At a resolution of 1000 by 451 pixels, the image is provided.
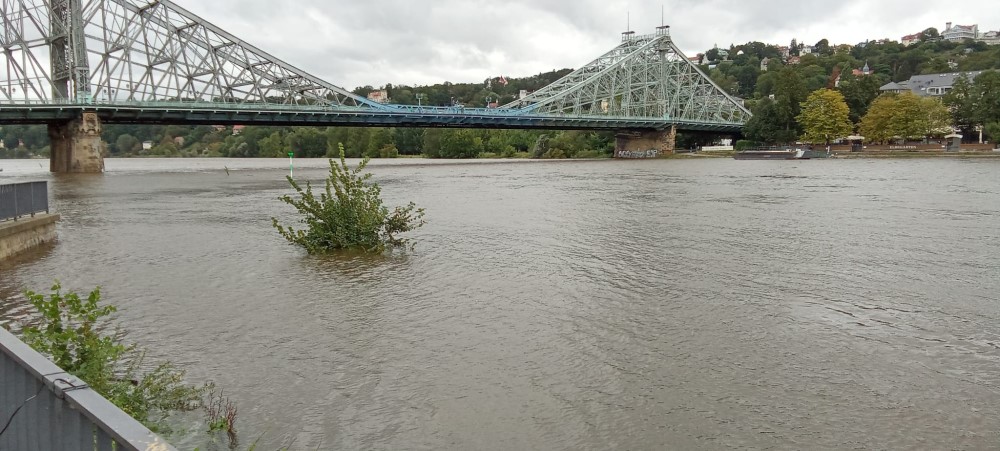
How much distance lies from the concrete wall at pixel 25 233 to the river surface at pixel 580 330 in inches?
16.3

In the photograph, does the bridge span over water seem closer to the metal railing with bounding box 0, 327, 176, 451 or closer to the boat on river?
the boat on river

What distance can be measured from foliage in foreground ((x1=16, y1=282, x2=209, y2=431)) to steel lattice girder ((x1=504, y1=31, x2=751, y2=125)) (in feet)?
313

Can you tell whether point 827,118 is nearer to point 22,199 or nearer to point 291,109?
point 291,109

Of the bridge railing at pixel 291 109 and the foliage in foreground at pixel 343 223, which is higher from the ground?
the bridge railing at pixel 291 109

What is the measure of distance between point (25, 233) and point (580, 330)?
44.8ft

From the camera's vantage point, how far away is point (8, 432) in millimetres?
3438

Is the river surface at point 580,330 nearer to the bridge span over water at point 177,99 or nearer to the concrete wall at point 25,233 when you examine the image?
the concrete wall at point 25,233

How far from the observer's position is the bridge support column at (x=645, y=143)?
101m

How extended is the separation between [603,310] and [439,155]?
11246 centimetres

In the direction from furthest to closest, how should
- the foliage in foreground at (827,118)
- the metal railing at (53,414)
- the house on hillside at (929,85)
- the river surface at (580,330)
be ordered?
the house on hillside at (929,85) → the foliage in foreground at (827,118) → the river surface at (580,330) → the metal railing at (53,414)

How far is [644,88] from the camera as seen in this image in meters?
108

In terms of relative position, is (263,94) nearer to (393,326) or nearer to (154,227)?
(154,227)

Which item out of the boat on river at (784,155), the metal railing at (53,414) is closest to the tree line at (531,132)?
the boat on river at (784,155)

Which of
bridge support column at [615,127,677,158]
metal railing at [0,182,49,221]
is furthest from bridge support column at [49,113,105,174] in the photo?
bridge support column at [615,127,677,158]
